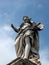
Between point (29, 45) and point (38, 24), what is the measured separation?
130 centimetres

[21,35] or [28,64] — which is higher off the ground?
[21,35]

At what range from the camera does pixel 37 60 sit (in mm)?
16562

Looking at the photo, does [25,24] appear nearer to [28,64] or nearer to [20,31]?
[20,31]

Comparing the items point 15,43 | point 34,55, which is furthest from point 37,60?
point 15,43

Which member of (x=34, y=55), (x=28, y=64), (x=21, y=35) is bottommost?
(x=28, y=64)

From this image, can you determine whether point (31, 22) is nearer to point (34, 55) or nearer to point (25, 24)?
point (25, 24)

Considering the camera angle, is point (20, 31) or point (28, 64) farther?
point (20, 31)

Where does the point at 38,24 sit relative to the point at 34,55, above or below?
above

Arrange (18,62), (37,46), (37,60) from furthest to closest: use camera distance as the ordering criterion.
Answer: (37,46) < (37,60) < (18,62)

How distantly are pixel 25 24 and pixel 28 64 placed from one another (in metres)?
3.60

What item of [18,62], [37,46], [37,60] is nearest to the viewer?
[18,62]

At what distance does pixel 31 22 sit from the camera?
18.3 metres

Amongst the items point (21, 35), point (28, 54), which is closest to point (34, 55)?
point (28, 54)

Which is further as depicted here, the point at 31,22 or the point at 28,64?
the point at 31,22
